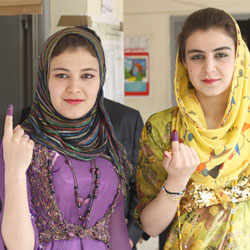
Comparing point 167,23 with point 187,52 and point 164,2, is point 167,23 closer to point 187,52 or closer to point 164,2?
point 164,2

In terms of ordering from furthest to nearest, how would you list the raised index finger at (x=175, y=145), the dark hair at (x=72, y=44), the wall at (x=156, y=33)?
1. the wall at (x=156, y=33)
2. the dark hair at (x=72, y=44)
3. the raised index finger at (x=175, y=145)

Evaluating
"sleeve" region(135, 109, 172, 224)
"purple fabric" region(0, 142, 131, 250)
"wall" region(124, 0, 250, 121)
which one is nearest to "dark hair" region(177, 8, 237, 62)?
"sleeve" region(135, 109, 172, 224)

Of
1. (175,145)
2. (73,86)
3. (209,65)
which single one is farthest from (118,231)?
(209,65)

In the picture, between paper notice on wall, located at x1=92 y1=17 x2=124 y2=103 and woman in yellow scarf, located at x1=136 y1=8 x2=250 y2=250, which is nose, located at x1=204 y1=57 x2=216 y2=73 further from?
paper notice on wall, located at x1=92 y1=17 x2=124 y2=103

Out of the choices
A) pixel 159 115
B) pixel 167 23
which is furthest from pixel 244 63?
pixel 167 23

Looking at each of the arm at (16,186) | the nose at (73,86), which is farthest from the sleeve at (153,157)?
the arm at (16,186)

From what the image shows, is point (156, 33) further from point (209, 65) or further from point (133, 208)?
point (209, 65)

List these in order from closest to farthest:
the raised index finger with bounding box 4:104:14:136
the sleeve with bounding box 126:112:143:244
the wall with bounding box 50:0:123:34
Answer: the raised index finger with bounding box 4:104:14:136 → the sleeve with bounding box 126:112:143:244 → the wall with bounding box 50:0:123:34

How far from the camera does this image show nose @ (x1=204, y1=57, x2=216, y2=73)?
162cm

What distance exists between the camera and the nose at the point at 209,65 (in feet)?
5.31

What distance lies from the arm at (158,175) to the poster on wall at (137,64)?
11.1ft

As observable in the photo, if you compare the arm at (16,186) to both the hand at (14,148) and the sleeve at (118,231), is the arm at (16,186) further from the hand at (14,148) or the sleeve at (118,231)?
the sleeve at (118,231)

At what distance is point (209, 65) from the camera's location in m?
1.62

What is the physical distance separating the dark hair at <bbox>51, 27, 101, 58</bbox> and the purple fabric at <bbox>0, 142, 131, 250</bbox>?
343 millimetres
